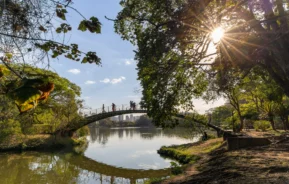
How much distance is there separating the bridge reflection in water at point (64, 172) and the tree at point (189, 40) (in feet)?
19.4

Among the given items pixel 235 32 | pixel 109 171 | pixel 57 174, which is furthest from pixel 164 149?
pixel 235 32

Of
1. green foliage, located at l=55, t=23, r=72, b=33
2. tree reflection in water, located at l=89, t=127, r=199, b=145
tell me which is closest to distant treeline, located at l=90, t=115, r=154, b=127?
tree reflection in water, located at l=89, t=127, r=199, b=145

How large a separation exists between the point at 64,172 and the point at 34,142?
9.76 meters

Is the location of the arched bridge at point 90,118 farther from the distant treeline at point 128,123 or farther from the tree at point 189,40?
the distant treeline at point 128,123

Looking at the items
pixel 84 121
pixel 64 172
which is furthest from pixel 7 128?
pixel 84 121

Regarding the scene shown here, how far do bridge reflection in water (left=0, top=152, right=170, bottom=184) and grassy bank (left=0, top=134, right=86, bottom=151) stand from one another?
107 inches

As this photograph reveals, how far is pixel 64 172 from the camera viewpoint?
13414mm

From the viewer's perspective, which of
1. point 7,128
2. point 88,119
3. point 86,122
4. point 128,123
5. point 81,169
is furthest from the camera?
point 128,123

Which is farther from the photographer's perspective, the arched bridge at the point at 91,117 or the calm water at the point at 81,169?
the arched bridge at the point at 91,117

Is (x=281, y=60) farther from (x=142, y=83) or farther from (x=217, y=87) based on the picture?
(x=142, y=83)

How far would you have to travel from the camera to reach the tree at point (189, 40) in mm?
6282

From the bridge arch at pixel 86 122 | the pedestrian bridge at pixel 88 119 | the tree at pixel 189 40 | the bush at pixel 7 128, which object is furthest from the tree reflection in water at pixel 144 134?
the tree at pixel 189 40

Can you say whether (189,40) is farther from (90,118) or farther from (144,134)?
(144,134)

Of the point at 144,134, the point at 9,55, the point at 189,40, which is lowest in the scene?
the point at 144,134
